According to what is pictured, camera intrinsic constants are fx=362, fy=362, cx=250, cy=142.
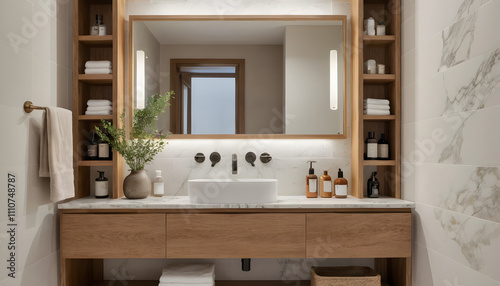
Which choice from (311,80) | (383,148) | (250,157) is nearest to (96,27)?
(250,157)

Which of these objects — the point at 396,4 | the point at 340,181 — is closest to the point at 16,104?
the point at 340,181

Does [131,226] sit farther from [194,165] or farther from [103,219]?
[194,165]

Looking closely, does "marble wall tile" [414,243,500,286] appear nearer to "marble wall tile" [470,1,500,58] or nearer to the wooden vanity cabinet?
the wooden vanity cabinet

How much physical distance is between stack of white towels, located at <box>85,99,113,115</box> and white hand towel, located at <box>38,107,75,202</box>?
0.35 metres

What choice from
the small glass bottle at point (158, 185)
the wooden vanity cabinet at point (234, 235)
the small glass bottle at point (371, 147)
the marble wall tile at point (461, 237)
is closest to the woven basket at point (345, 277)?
the wooden vanity cabinet at point (234, 235)

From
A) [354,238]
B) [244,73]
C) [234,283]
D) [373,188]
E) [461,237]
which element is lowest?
[234,283]

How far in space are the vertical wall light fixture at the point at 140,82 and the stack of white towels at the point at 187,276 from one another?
3.63 ft

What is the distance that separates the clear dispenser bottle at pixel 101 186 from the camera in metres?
2.31

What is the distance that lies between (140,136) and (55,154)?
1.77ft

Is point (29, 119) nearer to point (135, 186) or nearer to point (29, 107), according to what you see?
point (29, 107)

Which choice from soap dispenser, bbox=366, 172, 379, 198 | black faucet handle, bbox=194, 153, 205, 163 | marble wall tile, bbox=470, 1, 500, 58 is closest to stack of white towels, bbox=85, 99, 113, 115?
black faucet handle, bbox=194, 153, 205, 163

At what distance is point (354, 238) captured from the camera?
202cm

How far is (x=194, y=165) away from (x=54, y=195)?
0.91 m

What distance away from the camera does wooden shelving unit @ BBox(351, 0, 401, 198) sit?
2.30m
